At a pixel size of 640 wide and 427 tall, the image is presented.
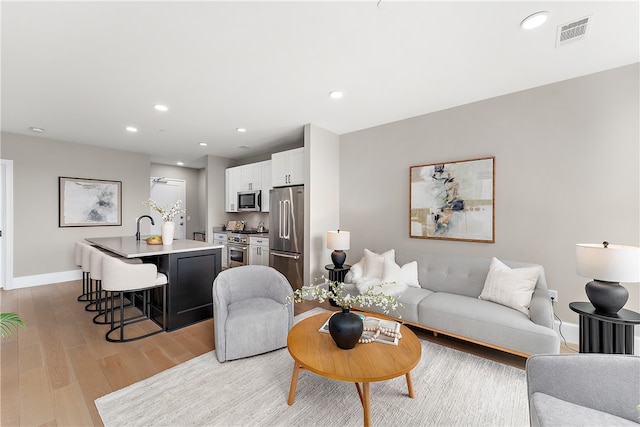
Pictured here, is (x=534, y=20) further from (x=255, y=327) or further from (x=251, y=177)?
(x=251, y=177)

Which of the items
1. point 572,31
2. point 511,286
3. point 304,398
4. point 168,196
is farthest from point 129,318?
point 572,31

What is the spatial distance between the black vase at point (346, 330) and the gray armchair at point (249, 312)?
2.92 feet

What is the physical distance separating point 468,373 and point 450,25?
2654mm

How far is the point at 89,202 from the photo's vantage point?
503 cm

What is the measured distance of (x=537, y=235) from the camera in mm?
2768

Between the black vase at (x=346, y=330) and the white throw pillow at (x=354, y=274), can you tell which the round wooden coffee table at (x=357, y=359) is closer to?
the black vase at (x=346, y=330)

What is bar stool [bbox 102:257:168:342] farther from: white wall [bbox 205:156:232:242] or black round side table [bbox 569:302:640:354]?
black round side table [bbox 569:302:640:354]

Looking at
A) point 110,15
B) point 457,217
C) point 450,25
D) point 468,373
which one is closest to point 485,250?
point 457,217

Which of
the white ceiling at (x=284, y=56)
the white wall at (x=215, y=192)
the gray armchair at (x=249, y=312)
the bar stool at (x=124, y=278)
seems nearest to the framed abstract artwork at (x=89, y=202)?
the white ceiling at (x=284, y=56)

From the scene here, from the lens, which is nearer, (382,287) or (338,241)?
(382,287)

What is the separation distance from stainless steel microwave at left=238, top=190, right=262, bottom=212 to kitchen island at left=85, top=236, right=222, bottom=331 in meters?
2.20

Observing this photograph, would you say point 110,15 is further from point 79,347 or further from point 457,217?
point 457,217

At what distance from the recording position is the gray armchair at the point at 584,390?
1.10 meters

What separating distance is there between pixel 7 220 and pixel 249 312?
16.1ft
